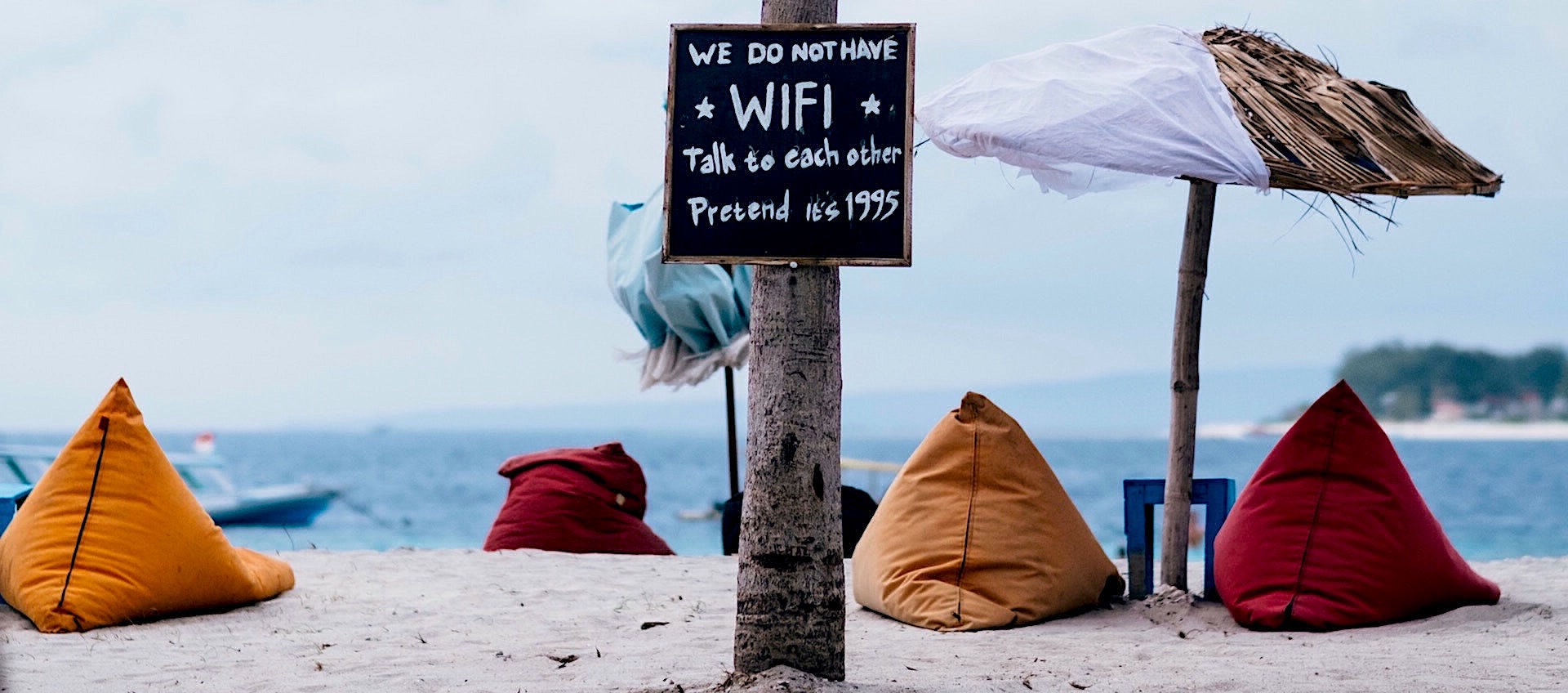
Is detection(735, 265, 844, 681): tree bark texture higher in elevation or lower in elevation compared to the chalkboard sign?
lower

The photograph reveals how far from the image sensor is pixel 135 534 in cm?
449

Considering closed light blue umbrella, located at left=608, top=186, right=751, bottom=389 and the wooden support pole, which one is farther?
closed light blue umbrella, located at left=608, top=186, right=751, bottom=389

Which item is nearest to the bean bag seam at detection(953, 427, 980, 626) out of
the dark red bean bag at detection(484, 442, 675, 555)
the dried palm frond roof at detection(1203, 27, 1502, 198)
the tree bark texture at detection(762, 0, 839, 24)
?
the dried palm frond roof at detection(1203, 27, 1502, 198)

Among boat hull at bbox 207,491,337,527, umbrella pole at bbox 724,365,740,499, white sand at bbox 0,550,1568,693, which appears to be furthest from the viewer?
boat hull at bbox 207,491,337,527

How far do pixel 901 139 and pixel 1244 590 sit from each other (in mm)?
2183

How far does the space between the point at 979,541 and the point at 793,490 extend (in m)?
1.46

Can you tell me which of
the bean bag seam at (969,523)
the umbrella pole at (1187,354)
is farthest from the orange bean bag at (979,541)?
the umbrella pole at (1187,354)

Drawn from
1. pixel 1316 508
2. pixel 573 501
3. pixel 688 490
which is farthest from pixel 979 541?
pixel 688 490

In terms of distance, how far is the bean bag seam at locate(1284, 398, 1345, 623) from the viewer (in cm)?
430

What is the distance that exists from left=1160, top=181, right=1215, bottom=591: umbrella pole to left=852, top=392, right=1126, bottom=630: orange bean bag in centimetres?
33

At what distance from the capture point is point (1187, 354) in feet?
15.3

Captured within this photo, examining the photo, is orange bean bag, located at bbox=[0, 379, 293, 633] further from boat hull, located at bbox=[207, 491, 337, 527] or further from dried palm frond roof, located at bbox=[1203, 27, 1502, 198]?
boat hull, located at bbox=[207, 491, 337, 527]

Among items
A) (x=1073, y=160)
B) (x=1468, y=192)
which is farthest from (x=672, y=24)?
(x=1468, y=192)

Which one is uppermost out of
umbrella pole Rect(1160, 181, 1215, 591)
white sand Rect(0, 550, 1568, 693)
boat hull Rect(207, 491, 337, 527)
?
umbrella pole Rect(1160, 181, 1215, 591)
